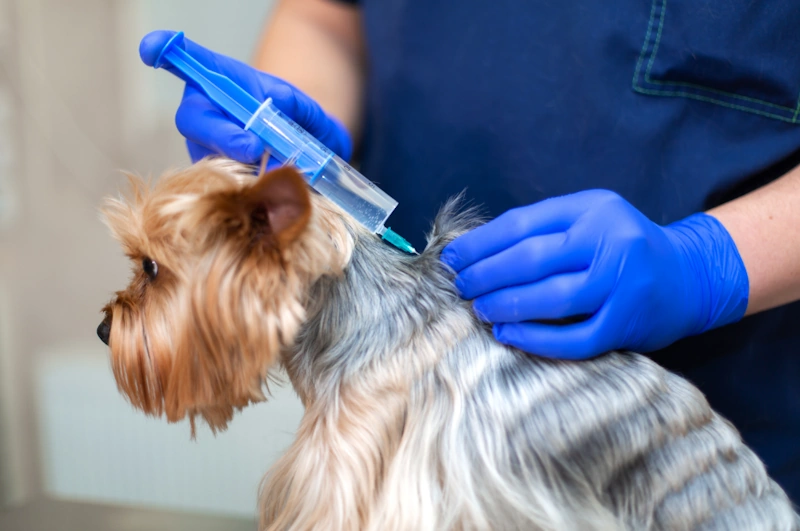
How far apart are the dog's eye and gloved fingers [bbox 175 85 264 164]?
0.59 ft

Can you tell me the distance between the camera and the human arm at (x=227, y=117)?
81 cm

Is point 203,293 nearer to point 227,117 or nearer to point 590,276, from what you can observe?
point 227,117

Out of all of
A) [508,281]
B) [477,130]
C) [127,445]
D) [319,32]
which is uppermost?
[319,32]

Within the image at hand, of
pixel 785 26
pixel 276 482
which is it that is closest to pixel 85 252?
pixel 276 482

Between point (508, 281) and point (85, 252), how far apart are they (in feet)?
4.56

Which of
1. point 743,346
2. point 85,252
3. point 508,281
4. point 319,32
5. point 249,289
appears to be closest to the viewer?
point 249,289

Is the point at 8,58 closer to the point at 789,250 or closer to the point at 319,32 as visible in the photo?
the point at 319,32

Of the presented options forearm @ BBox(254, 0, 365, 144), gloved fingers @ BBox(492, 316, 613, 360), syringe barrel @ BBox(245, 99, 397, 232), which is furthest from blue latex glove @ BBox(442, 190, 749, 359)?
forearm @ BBox(254, 0, 365, 144)

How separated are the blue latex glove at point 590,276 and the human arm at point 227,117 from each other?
0.32 metres

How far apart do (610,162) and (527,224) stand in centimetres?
27

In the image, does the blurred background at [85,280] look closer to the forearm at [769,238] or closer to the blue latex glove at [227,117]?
the blue latex glove at [227,117]

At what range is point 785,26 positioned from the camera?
878 millimetres

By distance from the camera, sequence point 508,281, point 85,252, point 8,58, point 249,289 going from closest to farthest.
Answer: point 249,289 < point 508,281 < point 8,58 < point 85,252

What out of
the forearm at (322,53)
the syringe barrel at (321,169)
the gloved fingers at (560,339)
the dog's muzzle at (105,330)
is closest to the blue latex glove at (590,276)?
the gloved fingers at (560,339)
